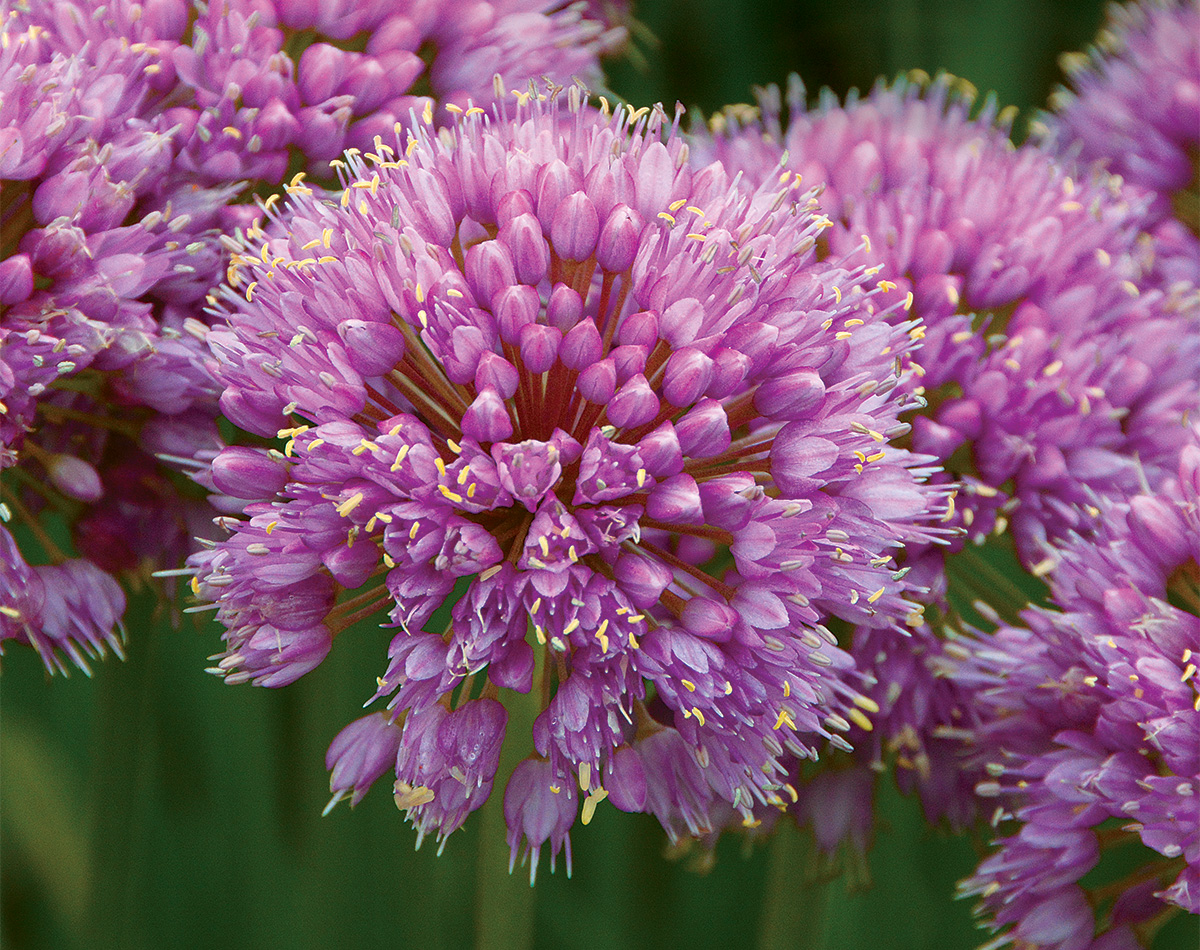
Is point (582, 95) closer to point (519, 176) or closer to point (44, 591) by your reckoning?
point (519, 176)

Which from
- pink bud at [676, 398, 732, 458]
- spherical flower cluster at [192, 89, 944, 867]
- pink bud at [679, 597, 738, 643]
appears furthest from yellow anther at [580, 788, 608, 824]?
pink bud at [676, 398, 732, 458]

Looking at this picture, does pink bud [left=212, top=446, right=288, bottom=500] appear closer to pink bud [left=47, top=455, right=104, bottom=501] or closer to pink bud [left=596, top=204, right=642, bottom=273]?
pink bud [left=47, top=455, right=104, bottom=501]

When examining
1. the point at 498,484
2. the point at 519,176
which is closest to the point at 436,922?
the point at 498,484

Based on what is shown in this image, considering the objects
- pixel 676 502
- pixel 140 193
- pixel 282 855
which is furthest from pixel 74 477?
pixel 282 855

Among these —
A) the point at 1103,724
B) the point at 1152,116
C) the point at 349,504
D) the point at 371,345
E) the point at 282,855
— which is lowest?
the point at 282,855

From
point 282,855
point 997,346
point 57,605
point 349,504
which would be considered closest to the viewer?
point 349,504

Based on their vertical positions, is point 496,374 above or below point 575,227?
below

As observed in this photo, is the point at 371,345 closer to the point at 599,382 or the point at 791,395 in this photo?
the point at 599,382

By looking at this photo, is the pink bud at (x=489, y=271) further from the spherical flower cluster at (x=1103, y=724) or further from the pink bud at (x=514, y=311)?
the spherical flower cluster at (x=1103, y=724)
